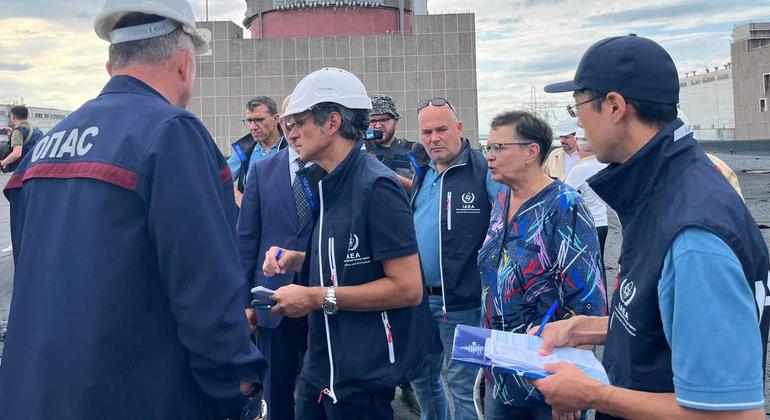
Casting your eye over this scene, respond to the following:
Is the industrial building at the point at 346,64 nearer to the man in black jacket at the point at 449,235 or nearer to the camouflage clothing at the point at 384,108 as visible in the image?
the camouflage clothing at the point at 384,108

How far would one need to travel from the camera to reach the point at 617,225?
48.1ft

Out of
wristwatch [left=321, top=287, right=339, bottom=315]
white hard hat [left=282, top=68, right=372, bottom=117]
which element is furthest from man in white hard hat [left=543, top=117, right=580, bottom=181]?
wristwatch [left=321, top=287, right=339, bottom=315]

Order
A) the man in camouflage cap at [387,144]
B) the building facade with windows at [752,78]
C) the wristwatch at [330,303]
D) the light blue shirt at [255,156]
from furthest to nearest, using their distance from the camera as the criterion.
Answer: the building facade with windows at [752,78], the man in camouflage cap at [387,144], the light blue shirt at [255,156], the wristwatch at [330,303]

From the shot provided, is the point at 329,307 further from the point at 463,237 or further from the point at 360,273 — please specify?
the point at 463,237

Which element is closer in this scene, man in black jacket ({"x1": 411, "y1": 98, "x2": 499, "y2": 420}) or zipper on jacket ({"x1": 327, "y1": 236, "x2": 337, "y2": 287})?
zipper on jacket ({"x1": 327, "y1": 236, "x2": 337, "y2": 287})

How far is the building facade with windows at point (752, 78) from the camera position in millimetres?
45094

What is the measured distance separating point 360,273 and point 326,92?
83cm

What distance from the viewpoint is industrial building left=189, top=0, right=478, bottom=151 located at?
18.3m

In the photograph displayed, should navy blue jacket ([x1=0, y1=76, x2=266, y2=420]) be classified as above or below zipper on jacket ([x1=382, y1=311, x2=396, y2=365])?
above

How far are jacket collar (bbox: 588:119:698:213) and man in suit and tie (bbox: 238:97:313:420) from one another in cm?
239

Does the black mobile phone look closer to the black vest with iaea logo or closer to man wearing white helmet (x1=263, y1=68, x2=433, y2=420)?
man wearing white helmet (x1=263, y1=68, x2=433, y2=420)

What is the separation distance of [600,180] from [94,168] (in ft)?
4.78

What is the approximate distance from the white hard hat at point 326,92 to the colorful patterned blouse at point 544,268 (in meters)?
0.96

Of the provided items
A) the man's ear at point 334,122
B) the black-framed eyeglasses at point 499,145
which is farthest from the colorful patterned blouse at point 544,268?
the man's ear at point 334,122
